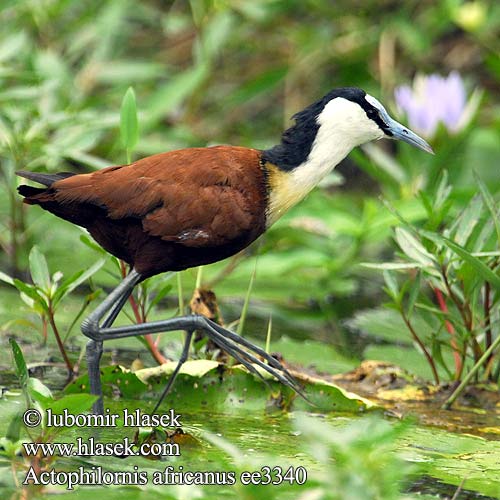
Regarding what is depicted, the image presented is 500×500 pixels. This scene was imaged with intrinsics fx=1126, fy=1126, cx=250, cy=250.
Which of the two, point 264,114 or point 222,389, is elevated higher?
point 264,114

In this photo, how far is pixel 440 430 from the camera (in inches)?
111

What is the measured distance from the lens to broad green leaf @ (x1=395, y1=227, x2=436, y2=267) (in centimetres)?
302

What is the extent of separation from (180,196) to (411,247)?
2.34 feet

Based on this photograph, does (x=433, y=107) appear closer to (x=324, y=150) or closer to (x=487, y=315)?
(x=487, y=315)

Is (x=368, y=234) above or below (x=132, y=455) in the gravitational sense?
above

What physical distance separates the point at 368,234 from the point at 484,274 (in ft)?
3.82

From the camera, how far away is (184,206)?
2.69m

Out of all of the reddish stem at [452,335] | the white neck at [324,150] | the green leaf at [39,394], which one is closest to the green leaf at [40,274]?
the white neck at [324,150]

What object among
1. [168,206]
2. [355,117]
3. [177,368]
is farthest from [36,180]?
[355,117]

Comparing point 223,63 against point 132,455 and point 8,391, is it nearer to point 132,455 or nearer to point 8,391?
point 8,391

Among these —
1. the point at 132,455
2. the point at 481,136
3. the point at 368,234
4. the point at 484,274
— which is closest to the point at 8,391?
the point at 132,455

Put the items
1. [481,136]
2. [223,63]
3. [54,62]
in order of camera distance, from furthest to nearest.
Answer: [223,63], [481,136], [54,62]

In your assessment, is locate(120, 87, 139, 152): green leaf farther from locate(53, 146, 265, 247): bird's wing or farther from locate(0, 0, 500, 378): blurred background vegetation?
locate(0, 0, 500, 378): blurred background vegetation

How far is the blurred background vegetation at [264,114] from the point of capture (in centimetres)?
396
